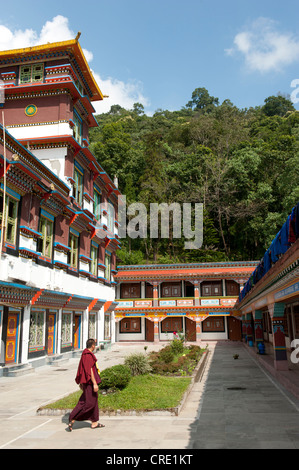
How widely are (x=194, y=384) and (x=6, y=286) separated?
23.3 feet

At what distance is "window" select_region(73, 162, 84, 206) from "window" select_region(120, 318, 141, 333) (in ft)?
49.5

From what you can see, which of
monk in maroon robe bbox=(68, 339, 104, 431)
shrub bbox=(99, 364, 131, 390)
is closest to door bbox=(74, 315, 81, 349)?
shrub bbox=(99, 364, 131, 390)

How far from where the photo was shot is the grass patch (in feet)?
26.3

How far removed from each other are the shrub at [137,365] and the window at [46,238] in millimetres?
7505

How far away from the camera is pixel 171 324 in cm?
3309

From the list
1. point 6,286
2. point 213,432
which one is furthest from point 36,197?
point 213,432

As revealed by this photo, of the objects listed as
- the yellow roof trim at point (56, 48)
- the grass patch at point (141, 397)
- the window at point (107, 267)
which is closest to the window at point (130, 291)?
the window at point (107, 267)

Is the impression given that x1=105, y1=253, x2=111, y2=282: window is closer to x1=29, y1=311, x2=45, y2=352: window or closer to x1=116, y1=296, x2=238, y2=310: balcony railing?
x1=116, y1=296, x2=238, y2=310: balcony railing

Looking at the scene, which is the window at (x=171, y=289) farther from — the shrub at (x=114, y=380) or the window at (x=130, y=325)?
the shrub at (x=114, y=380)

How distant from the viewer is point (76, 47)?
21.0 metres

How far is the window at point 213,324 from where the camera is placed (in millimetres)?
32219

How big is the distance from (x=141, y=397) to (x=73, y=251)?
44.2ft

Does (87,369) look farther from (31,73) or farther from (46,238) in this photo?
(31,73)
